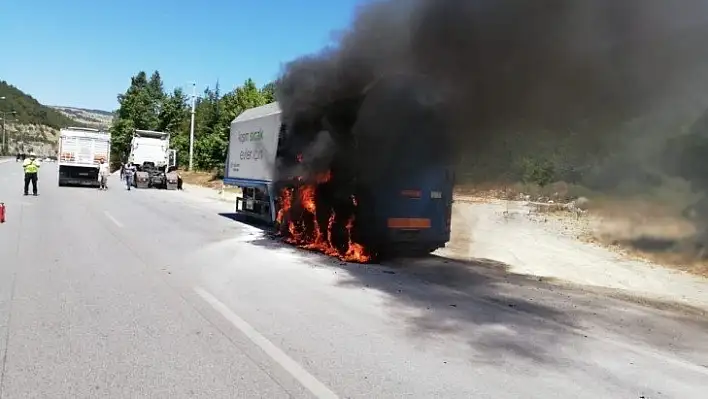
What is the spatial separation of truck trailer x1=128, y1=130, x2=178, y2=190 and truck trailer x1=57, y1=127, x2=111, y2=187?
285 centimetres

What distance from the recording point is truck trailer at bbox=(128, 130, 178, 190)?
3262cm

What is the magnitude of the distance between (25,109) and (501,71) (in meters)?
159

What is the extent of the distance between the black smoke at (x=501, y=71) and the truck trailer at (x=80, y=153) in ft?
70.3

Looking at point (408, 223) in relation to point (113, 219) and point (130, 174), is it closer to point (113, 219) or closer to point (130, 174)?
point (113, 219)

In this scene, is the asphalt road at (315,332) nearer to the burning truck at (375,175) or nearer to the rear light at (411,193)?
the burning truck at (375,175)

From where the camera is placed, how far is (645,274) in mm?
10000

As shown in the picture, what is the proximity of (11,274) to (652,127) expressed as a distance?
Result: 817 centimetres

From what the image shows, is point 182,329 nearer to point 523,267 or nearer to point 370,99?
point 370,99

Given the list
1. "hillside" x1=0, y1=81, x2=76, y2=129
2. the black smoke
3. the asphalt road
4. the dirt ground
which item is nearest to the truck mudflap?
the dirt ground

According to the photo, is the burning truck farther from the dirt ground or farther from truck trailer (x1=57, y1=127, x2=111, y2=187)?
truck trailer (x1=57, y1=127, x2=111, y2=187)

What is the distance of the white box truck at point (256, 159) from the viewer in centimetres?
1304

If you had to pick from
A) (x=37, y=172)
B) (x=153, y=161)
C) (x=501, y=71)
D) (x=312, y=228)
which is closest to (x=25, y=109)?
(x=153, y=161)

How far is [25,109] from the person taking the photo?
Result: 14362 centimetres

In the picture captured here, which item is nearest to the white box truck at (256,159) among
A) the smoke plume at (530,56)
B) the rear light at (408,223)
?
the smoke plume at (530,56)
